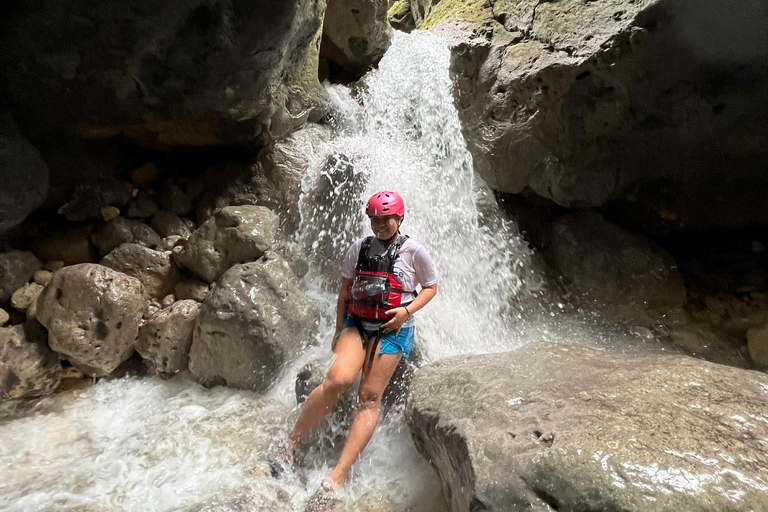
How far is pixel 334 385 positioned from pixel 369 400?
30cm

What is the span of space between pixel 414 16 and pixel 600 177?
7598mm

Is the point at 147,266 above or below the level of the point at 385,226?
below

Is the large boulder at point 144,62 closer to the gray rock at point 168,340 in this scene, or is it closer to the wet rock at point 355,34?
the gray rock at point 168,340

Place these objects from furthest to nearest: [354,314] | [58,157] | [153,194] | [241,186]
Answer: [241,186] < [153,194] < [58,157] < [354,314]

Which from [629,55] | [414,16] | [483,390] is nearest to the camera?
[483,390]

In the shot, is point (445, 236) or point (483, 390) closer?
point (483, 390)

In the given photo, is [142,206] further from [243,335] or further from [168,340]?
[243,335]

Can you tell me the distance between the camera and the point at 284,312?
3.67 metres

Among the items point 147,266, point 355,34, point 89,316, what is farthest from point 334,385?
point 355,34

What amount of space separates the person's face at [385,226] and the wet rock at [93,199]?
3107mm

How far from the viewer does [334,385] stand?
266 centimetres

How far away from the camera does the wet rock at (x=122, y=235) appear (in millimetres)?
4047

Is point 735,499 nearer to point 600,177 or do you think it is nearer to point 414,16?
point 600,177

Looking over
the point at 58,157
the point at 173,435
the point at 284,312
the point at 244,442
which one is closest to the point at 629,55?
the point at 284,312
